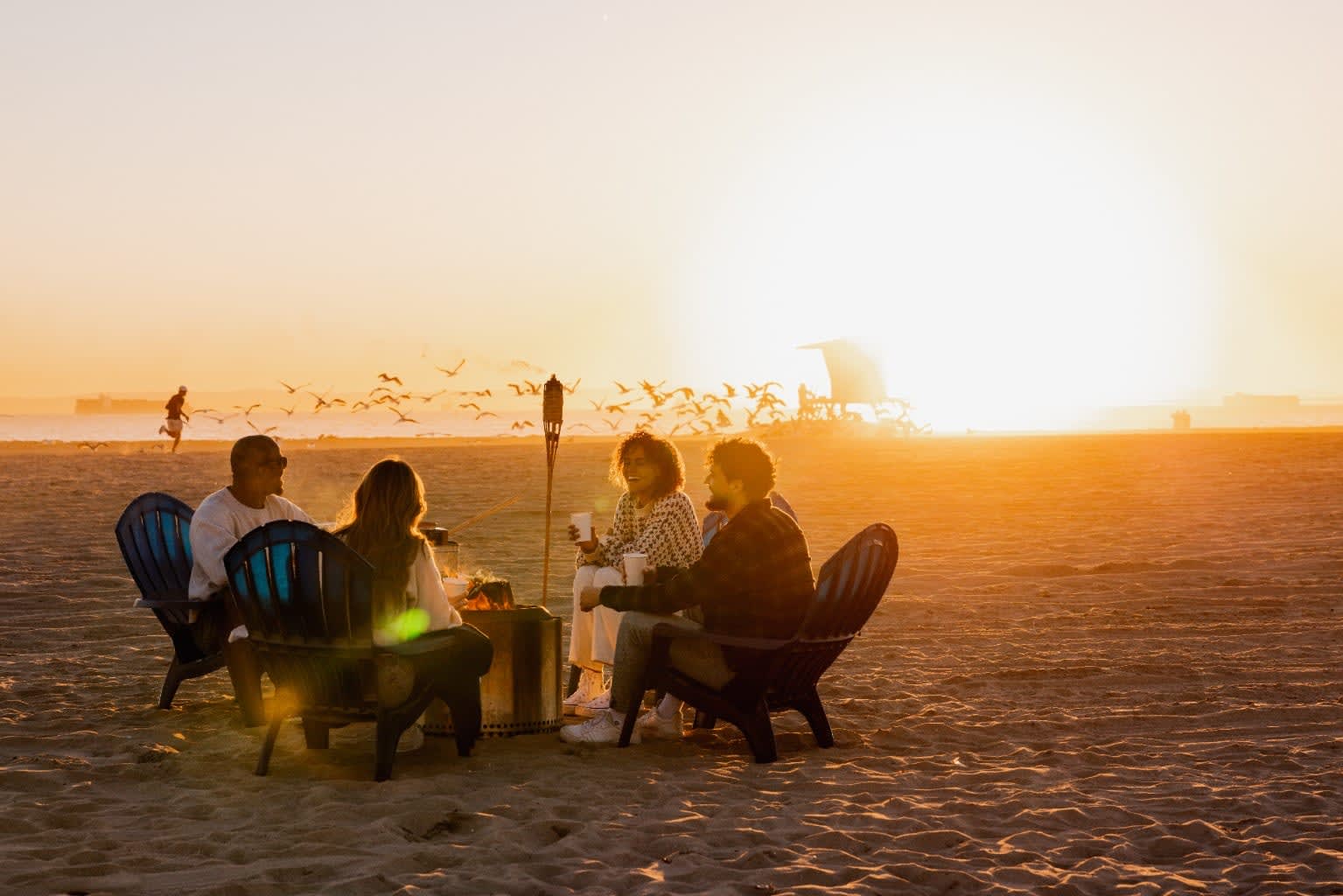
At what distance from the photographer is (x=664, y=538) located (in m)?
6.95

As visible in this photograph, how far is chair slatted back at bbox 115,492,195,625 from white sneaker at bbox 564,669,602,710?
2.09 m

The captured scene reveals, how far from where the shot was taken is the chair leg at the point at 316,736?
660cm

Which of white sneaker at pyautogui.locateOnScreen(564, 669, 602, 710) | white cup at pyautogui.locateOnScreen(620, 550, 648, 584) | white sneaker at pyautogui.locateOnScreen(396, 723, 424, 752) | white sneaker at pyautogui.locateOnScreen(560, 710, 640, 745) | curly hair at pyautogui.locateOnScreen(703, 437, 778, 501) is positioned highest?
curly hair at pyautogui.locateOnScreen(703, 437, 778, 501)

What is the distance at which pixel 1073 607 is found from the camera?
1101cm

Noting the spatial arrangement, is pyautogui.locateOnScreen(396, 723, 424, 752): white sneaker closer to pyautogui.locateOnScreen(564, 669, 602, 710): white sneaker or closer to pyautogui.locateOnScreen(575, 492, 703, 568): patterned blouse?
pyautogui.locateOnScreen(564, 669, 602, 710): white sneaker

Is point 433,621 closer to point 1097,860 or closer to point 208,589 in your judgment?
point 208,589

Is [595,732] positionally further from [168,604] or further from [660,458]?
[168,604]

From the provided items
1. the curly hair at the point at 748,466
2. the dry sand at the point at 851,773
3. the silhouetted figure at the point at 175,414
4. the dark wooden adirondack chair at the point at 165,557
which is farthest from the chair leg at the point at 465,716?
the silhouetted figure at the point at 175,414

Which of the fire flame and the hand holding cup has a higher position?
the hand holding cup

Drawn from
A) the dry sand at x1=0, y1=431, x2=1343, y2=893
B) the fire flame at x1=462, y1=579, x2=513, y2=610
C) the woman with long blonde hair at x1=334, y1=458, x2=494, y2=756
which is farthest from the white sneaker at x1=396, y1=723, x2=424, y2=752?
the fire flame at x1=462, y1=579, x2=513, y2=610

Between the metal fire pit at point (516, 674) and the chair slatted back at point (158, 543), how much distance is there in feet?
5.44

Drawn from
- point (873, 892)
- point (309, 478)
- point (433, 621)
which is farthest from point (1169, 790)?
point (309, 478)

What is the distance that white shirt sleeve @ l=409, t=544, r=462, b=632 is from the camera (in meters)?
6.21

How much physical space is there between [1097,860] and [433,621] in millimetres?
2878
